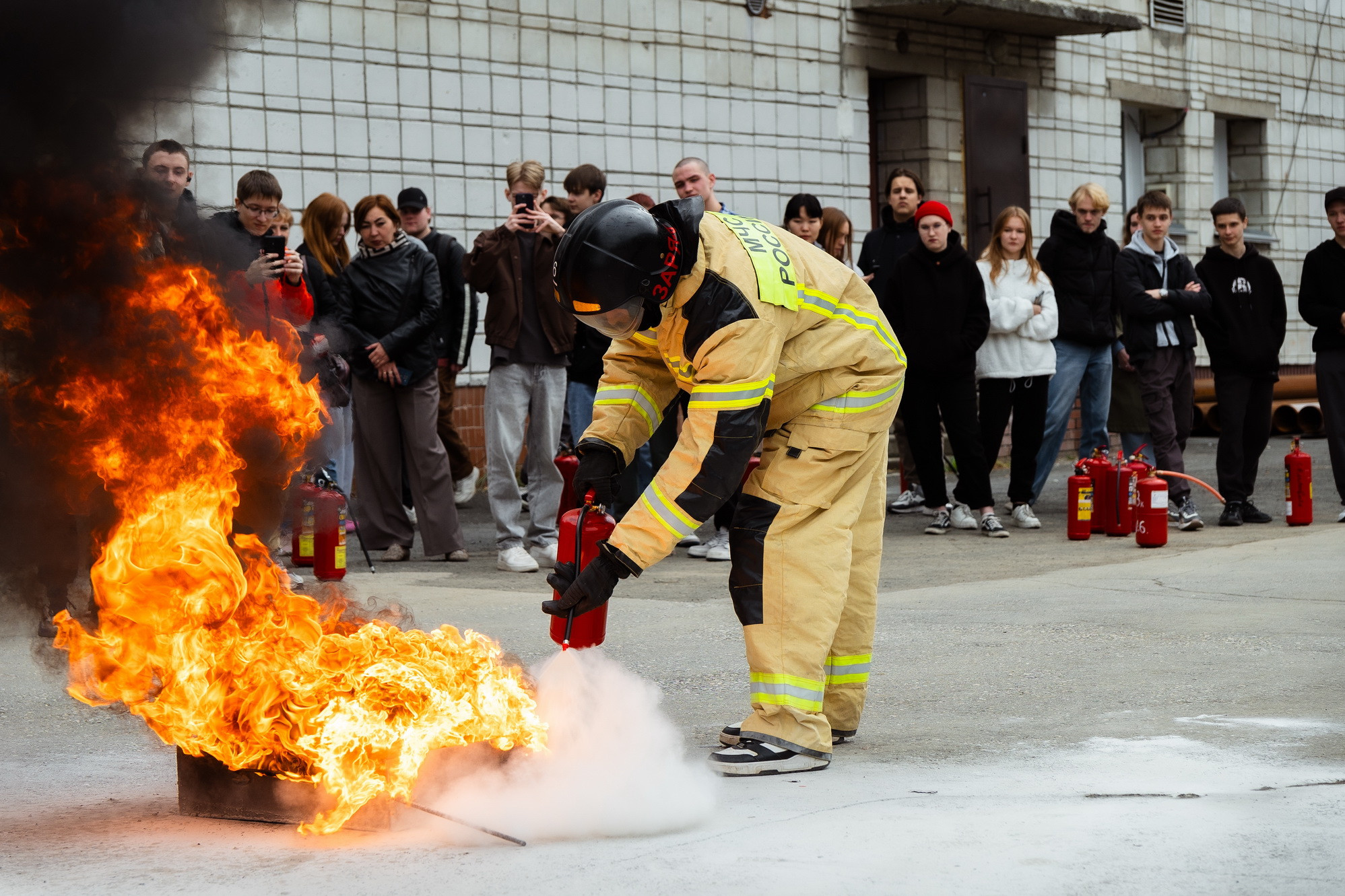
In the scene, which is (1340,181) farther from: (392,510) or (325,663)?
(325,663)

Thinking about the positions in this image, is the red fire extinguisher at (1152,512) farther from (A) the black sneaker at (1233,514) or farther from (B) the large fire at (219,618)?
(B) the large fire at (219,618)

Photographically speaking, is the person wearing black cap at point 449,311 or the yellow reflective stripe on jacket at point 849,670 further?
the person wearing black cap at point 449,311

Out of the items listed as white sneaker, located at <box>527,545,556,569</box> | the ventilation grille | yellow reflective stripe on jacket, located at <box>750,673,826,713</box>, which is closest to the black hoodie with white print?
white sneaker, located at <box>527,545,556,569</box>

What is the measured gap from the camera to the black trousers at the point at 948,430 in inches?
384

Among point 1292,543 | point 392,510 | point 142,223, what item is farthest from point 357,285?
point 1292,543

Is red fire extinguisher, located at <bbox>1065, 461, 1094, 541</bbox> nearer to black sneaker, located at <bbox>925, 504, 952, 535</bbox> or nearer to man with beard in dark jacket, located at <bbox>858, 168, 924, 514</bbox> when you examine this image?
black sneaker, located at <bbox>925, 504, 952, 535</bbox>

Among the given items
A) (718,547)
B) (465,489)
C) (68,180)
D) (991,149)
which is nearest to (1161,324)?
(718,547)

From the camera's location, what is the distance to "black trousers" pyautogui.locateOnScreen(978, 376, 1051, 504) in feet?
33.4

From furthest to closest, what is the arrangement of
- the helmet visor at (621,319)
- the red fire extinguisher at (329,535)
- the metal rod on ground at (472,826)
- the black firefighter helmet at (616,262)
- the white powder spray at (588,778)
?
the red fire extinguisher at (329,535) → the helmet visor at (621,319) → the black firefighter helmet at (616,262) → the white powder spray at (588,778) → the metal rod on ground at (472,826)

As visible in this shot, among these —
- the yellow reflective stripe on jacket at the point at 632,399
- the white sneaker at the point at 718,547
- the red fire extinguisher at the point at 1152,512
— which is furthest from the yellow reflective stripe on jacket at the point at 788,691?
the red fire extinguisher at the point at 1152,512

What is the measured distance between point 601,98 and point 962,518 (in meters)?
4.80

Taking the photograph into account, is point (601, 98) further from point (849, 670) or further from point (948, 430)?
point (849, 670)

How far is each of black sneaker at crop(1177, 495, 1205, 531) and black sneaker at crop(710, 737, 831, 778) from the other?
608 centimetres

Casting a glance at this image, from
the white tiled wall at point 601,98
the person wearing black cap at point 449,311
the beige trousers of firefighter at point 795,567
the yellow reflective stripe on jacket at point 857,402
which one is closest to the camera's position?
the beige trousers of firefighter at point 795,567
